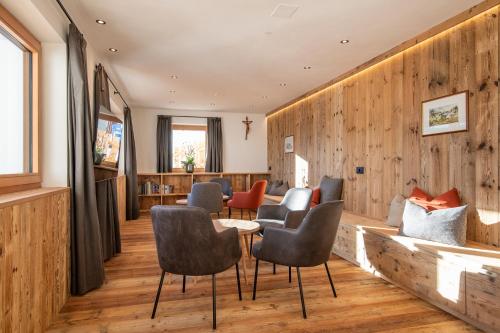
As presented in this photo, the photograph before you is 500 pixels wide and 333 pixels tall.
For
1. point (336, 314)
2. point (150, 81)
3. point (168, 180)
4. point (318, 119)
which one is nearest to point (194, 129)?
point (168, 180)

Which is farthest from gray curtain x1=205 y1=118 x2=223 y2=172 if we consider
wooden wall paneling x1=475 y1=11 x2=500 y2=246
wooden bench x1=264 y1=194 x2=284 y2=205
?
wooden wall paneling x1=475 y1=11 x2=500 y2=246

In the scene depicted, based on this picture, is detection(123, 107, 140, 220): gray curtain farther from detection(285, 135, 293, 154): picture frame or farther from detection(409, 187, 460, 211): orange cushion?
detection(409, 187, 460, 211): orange cushion

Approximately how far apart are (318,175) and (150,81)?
137 inches

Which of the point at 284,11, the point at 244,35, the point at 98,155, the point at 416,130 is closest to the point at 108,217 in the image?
the point at 98,155

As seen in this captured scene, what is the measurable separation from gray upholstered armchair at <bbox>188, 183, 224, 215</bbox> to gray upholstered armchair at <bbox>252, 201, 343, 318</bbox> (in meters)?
2.70

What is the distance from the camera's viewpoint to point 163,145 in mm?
7719

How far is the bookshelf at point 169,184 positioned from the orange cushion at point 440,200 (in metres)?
5.22

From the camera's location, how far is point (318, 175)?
18.8ft

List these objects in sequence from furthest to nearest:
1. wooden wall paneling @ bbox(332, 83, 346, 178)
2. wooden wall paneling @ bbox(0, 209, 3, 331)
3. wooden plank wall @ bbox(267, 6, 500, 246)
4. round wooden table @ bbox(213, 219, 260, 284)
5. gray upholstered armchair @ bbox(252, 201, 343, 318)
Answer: wooden wall paneling @ bbox(332, 83, 346, 178)
round wooden table @ bbox(213, 219, 260, 284)
wooden plank wall @ bbox(267, 6, 500, 246)
gray upholstered armchair @ bbox(252, 201, 343, 318)
wooden wall paneling @ bbox(0, 209, 3, 331)

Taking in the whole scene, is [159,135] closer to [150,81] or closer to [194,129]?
[194,129]

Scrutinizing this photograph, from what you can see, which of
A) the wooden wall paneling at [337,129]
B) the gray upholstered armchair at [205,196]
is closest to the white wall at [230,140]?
the gray upholstered armchair at [205,196]

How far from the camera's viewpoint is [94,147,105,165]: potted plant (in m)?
3.19

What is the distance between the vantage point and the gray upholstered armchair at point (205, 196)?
202 inches

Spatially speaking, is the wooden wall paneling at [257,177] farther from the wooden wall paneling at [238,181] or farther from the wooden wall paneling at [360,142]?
the wooden wall paneling at [360,142]
